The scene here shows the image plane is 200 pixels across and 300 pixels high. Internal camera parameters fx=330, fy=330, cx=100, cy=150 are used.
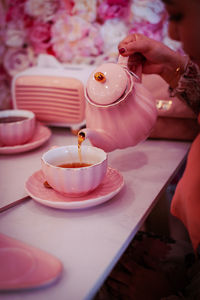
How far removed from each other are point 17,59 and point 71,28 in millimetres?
291

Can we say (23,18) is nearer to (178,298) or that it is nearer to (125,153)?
(125,153)

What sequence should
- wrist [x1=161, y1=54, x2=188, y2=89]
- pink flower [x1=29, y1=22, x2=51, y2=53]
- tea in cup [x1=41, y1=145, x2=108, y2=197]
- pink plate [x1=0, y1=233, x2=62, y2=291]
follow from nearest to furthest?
pink plate [x1=0, y1=233, x2=62, y2=291] → tea in cup [x1=41, y1=145, x2=108, y2=197] → wrist [x1=161, y1=54, x2=188, y2=89] → pink flower [x1=29, y1=22, x2=51, y2=53]

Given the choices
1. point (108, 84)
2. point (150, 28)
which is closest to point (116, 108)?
point (108, 84)

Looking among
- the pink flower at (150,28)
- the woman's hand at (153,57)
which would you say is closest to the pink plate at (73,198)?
the woman's hand at (153,57)

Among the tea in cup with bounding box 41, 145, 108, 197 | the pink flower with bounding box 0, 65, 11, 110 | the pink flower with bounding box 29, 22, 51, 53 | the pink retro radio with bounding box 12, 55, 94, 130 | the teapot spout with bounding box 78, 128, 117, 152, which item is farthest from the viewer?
the pink flower with bounding box 0, 65, 11, 110

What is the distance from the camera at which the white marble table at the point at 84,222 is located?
0.51 metres

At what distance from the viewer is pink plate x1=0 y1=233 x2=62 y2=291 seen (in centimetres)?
48

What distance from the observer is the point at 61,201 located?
69cm

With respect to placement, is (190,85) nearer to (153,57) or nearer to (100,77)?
(153,57)

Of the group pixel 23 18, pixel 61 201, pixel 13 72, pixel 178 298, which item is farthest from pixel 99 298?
pixel 23 18

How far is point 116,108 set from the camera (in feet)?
2.56

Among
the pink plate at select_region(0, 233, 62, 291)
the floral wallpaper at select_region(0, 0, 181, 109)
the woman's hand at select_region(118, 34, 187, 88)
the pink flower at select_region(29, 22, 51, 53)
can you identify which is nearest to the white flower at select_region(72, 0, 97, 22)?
the floral wallpaper at select_region(0, 0, 181, 109)

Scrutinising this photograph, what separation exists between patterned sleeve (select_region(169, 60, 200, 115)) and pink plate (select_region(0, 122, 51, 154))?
17.2 inches

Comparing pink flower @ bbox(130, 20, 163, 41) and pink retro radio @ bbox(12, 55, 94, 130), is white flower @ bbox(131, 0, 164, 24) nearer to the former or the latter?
pink flower @ bbox(130, 20, 163, 41)
